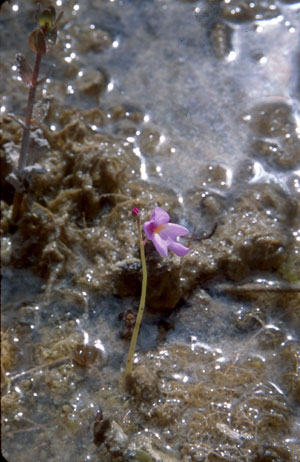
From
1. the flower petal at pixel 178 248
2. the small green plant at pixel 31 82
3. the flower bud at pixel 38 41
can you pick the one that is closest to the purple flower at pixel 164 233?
the flower petal at pixel 178 248

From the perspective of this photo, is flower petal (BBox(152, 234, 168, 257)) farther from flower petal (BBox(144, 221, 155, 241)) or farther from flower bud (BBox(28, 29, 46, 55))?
flower bud (BBox(28, 29, 46, 55))

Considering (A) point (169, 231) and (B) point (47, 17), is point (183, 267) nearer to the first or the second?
(A) point (169, 231)

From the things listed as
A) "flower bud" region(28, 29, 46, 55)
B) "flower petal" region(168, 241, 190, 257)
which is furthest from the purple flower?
"flower bud" region(28, 29, 46, 55)

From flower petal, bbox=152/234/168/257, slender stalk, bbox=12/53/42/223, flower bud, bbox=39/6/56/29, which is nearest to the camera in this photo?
flower petal, bbox=152/234/168/257

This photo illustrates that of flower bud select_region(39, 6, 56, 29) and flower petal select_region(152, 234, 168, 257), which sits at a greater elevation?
flower bud select_region(39, 6, 56, 29)

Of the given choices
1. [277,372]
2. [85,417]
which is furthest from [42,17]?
[277,372]

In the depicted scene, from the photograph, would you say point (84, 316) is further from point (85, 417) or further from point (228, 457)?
point (228, 457)

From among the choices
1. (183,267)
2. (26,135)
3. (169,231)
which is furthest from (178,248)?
(26,135)
